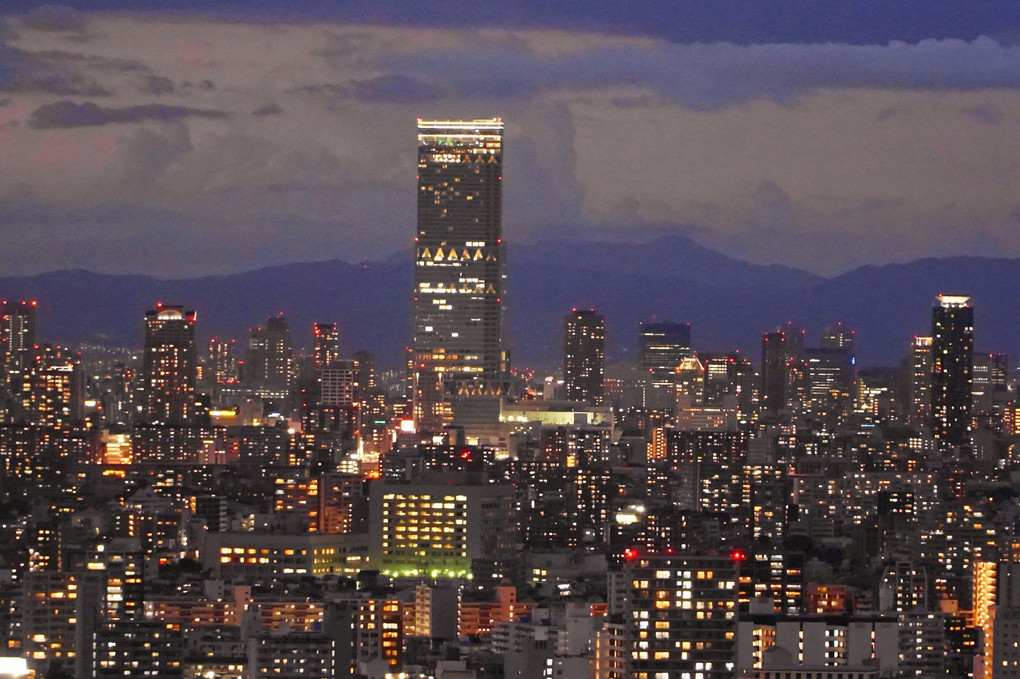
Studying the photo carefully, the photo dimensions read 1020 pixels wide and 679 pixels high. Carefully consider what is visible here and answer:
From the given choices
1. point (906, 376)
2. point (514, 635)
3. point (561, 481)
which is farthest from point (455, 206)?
point (514, 635)

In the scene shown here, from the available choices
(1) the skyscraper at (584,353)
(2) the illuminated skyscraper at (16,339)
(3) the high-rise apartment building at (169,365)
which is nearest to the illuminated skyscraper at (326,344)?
(1) the skyscraper at (584,353)

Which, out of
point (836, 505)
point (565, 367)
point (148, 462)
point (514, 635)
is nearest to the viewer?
point (514, 635)

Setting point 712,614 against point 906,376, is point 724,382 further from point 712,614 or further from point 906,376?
point 712,614

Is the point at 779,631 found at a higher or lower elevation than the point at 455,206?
lower

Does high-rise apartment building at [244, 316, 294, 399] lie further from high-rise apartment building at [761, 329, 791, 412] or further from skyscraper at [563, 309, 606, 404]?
high-rise apartment building at [761, 329, 791, 412]

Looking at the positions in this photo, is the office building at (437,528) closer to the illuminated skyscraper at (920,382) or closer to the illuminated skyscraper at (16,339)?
the illuminated skyscraper at (16,339)

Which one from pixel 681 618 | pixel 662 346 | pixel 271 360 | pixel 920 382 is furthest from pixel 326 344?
pixel 681 618

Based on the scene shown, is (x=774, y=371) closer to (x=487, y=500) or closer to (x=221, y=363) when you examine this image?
(x=221, y=363)
